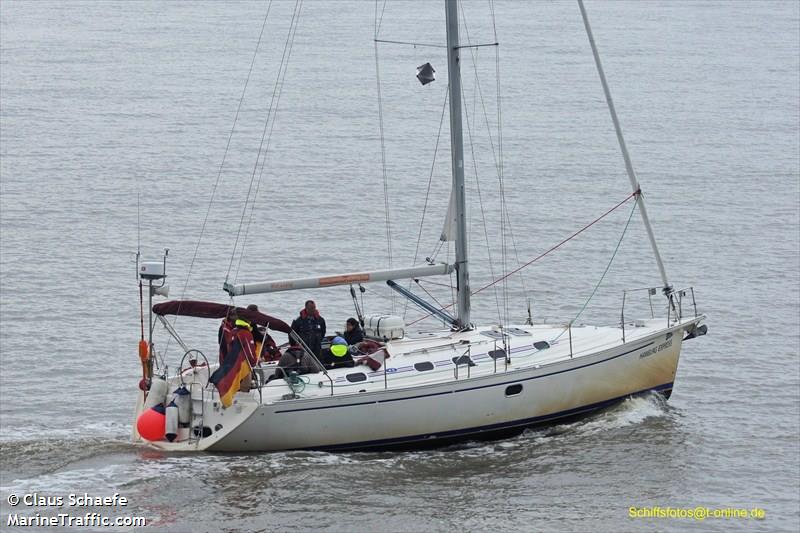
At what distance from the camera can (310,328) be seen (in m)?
23.9

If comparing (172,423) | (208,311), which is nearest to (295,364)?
(208,311)

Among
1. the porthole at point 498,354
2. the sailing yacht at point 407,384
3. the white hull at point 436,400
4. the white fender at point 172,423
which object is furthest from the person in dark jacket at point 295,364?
the porthole at point 498,354

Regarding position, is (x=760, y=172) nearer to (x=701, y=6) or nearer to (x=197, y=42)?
(x=197, y=42)

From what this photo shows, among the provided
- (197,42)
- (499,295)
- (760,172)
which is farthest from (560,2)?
(499,295)

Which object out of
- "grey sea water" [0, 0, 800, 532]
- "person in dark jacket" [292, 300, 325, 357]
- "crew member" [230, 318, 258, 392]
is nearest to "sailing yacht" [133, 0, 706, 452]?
"crew member" [230, 318, 258, 392]

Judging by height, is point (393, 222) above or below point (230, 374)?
above

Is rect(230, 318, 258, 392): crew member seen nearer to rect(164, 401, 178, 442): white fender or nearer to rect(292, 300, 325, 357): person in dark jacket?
rect(292, 300, 325, 357): person in dark jacket

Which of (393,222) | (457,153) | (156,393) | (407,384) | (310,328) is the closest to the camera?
(407,384)

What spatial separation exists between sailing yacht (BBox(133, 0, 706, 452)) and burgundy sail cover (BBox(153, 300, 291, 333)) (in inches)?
1.0

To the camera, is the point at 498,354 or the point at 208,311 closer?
the point at 208,311

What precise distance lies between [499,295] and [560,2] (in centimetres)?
5960

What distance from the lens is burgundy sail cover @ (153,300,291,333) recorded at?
2325cm

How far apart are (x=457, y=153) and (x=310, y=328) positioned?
442 centimetres

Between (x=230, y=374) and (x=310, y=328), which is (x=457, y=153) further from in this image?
(x=230, y=374)
